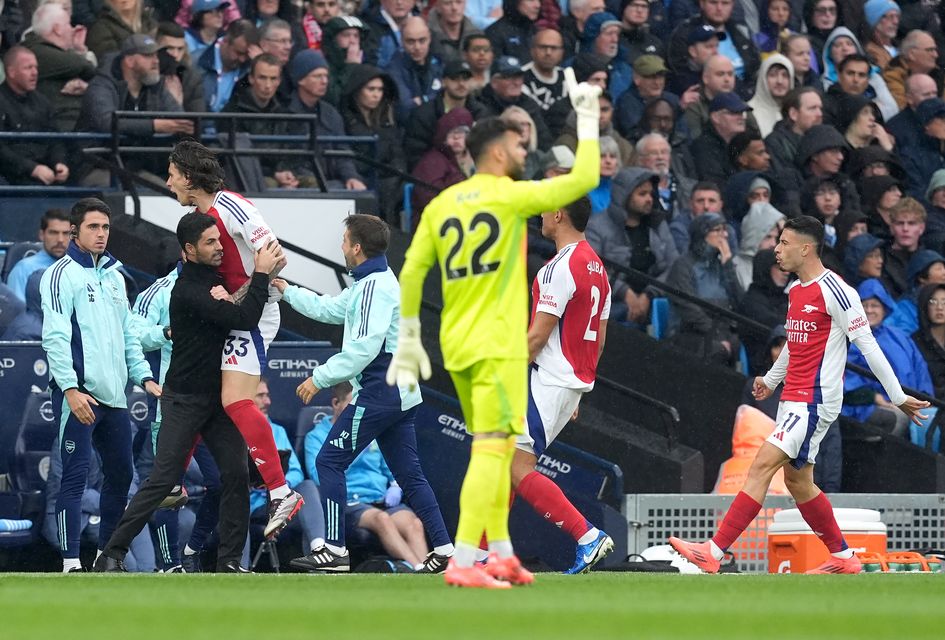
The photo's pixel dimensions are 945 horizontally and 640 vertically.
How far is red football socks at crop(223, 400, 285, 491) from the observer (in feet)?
35.8

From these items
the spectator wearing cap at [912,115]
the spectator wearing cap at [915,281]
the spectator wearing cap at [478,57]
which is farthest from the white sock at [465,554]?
the spectator wearing cap at [912,115]

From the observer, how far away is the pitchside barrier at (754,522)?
13.2 m

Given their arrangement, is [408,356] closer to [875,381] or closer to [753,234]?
[875,381]

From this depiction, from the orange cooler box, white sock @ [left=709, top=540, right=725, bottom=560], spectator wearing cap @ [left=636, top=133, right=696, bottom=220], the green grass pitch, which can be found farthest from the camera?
spectator wearing cap @ [left=636, top=133, right=696, bottom=220]

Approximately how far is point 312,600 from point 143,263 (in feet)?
23.7

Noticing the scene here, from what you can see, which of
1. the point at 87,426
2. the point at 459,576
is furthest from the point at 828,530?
the point at 87,426

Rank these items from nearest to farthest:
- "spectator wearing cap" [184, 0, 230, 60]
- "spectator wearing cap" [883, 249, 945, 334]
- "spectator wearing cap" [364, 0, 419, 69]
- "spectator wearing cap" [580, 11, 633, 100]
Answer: "spectator wearing cap" [184, 0, 230, 60] < "spectator wearing cap" [883, 249, 945, 334] < "spectator wearing cap" [364, 0, 419, 69] < "spectator wearing cap" [580, 11, 633, 100]

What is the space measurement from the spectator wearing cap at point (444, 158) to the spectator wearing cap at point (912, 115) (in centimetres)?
589

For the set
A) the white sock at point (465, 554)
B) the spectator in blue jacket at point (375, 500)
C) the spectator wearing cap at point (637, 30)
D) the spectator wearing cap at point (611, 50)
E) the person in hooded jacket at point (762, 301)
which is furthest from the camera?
the spectator wearing cap at point (637, 30)

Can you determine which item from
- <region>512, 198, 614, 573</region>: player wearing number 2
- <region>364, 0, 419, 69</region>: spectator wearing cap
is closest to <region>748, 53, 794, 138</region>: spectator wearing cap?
<region>364, 0, 419, 69</region>: spectator wearing cap

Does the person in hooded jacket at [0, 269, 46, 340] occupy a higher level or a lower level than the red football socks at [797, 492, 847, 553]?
higher

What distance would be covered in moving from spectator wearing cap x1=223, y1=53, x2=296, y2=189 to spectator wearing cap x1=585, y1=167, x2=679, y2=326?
8.83 feet

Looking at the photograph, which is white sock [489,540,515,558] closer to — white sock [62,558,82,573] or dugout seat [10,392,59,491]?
white sock [62,558,82,573]

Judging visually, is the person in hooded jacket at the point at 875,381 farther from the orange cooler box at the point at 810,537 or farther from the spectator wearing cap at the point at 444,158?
the spectator wearing cap at the point at 444,158
